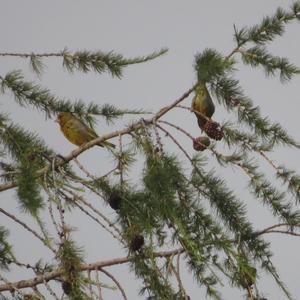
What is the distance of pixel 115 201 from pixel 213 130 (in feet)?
1.48

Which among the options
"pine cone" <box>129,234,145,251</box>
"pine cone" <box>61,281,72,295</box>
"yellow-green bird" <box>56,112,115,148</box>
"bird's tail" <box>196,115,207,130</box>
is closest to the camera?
"pine cone" <box>61,281,72,295</box>

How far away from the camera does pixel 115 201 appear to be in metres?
2.29

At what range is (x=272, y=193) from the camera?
87.3 inches

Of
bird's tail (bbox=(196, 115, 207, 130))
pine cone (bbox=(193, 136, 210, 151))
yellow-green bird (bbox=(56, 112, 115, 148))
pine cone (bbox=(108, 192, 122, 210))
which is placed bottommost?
pine cone (bbox=(193, 136, 210, 151))

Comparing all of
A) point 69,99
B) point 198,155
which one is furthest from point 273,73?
point 69,99

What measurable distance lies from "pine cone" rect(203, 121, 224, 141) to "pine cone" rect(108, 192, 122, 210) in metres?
0.41

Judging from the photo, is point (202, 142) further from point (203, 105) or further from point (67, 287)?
point (67, 287)

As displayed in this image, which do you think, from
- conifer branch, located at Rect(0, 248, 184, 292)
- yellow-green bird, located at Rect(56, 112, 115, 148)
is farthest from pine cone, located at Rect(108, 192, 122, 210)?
yellow-green bird, located at Rect(56, 112, 115, 148)

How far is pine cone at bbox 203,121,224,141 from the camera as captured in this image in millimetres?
2238

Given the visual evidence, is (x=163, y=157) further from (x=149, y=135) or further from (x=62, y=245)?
(x=62, y=245)

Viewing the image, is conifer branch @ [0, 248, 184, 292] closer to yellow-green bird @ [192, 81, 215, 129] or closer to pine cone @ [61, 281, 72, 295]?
pine cone @ [61, 281, 72, 295]

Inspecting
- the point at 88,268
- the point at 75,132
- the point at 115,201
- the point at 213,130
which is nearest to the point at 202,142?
the point at 213,130

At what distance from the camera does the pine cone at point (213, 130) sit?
2238mm

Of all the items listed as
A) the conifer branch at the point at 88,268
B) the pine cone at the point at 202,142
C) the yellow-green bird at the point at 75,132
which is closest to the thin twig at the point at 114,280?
the conifer branch at the point at 88,268
